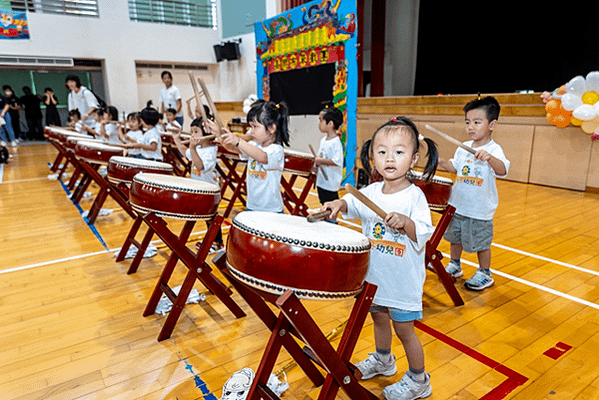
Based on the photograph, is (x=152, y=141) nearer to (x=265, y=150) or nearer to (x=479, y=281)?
(x=265, y=150)

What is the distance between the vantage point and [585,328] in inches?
68.4

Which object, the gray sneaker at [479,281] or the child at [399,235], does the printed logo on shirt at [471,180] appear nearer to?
the gray sneaker at [479,281]

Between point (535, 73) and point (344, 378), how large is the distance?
7.50 meters

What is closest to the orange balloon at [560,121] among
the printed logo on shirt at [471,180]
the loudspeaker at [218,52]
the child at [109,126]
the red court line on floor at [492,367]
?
the printed logo on shirt at [471,180]

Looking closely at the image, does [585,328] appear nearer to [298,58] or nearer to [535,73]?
[298,58]

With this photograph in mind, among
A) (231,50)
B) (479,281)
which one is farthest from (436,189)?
(231,50)

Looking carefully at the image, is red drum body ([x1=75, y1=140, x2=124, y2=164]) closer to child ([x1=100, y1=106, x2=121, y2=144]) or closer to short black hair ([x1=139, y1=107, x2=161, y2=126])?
short black hair ([x1=139, y1=107, x2=161, y2=126])

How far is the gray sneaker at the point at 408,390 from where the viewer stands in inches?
50.8

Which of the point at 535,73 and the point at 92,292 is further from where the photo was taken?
the point at 535,73

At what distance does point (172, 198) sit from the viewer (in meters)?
1.61

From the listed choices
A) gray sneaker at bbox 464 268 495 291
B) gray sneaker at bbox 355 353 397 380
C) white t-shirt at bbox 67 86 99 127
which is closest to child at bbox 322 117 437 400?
gray sneaker at bbox 355 353 397 380

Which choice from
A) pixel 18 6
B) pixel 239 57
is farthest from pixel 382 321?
pixel 18 6

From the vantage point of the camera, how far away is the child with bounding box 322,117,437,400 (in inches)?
45.9

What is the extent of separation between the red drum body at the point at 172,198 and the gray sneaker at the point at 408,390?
978 mm
